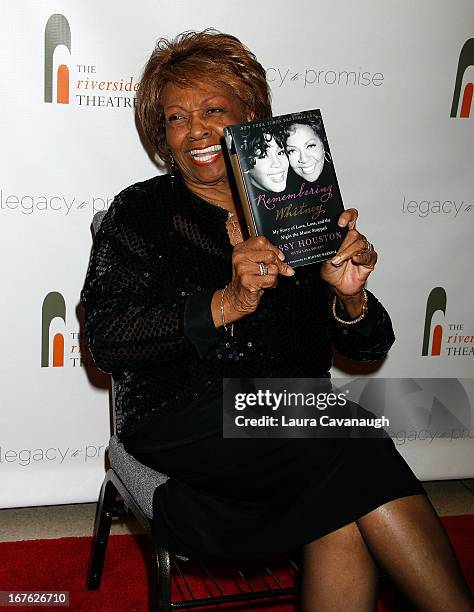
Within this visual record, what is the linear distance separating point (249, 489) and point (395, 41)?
4.86ft

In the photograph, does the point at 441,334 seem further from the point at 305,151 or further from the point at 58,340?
the point at 305,151

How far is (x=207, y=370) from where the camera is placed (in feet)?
5.56

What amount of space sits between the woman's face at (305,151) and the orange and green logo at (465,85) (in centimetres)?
113

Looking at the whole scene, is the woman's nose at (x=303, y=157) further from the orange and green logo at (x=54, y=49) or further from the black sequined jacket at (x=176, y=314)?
the orange and green logo at (x=54, y=49)

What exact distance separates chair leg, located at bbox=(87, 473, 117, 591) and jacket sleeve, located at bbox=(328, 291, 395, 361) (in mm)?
661

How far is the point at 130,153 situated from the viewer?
2324 mm

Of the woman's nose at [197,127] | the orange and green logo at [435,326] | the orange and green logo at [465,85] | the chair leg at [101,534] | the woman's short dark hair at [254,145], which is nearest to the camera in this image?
the woman's short dark hair at [254,145]

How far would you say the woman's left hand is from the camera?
5.24 feet

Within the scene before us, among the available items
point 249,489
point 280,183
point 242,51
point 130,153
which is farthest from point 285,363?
point 130,153

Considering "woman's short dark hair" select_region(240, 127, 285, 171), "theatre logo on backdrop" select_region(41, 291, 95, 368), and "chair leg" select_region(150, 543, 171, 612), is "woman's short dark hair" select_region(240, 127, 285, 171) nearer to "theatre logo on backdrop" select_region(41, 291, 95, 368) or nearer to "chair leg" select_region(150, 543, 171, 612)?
"chair leg" select_region(150, 543, 171, 612)

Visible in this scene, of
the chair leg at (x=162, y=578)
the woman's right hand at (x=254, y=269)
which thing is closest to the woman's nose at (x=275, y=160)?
the woman's right hand at (x=254, y=269)

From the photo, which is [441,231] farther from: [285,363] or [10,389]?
[10,389]

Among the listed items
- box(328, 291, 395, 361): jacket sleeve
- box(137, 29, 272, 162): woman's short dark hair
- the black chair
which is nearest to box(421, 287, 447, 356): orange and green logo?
box(328, 291, 395, 361): jacket sleeve

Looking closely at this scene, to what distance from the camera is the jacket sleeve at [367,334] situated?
1800mm
